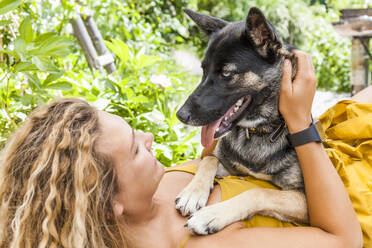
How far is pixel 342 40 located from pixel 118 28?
282 inches

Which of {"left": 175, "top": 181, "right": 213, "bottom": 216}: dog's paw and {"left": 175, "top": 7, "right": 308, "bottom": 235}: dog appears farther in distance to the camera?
{"left": 175, "top": 7, "right": 308, "bottom": 235}: dog

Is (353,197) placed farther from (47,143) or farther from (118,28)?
(118,28)

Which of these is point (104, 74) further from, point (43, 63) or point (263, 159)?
point (263, 159)

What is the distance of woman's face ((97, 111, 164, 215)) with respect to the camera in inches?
59.8

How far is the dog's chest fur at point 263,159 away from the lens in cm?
189

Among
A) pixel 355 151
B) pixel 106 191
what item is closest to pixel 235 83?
pixel 355 151

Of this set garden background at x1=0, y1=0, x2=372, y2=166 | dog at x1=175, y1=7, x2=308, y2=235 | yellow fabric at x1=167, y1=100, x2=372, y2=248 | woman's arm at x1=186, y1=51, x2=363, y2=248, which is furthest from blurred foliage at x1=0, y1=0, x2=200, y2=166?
woman's arm at x1=186, y1=51, x2=363, y2=248

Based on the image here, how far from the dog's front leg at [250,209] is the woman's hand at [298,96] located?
349 millimetres

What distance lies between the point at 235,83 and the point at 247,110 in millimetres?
177

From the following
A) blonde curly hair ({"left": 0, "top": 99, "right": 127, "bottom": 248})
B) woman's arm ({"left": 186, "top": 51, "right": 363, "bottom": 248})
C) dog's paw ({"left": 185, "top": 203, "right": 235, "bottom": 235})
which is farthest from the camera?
dog's paw ({"left": 185, "top": 203, "right": 235, "bottom": 235})

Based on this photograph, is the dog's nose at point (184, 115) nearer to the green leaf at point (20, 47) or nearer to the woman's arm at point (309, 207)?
the woman's arm at point (309, 207)

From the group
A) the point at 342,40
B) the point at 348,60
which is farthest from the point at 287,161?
the point at 342,40

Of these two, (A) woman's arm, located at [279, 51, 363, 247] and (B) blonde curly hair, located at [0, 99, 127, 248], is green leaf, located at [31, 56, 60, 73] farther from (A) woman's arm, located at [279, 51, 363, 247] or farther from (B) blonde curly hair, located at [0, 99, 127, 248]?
(A) woman's arm, located at [279, 51, 363, 247]

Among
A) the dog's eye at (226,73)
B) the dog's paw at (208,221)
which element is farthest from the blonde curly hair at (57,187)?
the dog's eye at (226,73)
